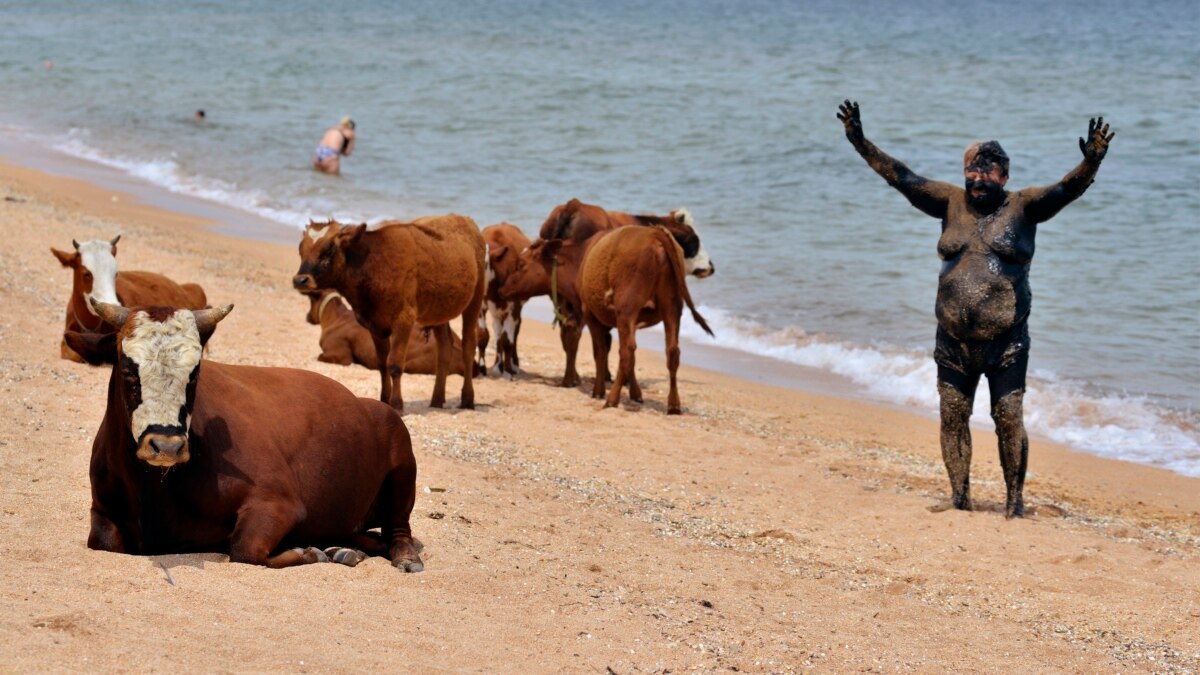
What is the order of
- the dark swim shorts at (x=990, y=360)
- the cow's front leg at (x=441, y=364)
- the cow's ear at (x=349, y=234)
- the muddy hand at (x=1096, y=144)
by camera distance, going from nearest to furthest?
the muddy hand at (x=1096, y=144) < the dark swim shorts at (x=990, y=360) < the cow's ear at (x=349, y=234) < the cow's front leg at (x=441, y=364)

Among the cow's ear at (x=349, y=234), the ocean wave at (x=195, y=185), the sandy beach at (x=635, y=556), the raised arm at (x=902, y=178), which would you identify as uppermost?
the raised arm at (x=902, y=178)

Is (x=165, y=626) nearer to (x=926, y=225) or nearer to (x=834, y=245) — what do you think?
(x=834, y=245)

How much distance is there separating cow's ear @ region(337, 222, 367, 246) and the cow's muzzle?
219 inches

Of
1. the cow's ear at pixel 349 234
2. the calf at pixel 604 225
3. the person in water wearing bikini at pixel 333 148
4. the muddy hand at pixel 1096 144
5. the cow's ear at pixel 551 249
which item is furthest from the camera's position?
the person in water wearing bikini at pixel 333 148

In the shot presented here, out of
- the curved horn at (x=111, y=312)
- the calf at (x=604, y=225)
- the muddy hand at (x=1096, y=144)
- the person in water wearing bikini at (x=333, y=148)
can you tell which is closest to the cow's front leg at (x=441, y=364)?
the calf at (x=604, y=225)

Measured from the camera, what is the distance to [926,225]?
25.3 metres

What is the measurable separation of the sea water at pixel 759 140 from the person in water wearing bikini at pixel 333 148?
0.47 meters

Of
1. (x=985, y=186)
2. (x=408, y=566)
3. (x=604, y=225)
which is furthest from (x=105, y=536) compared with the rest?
(x=604, y=225)

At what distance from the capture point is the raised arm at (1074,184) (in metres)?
9.56

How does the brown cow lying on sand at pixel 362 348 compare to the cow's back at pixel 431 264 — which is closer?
the cow's back at pixel 431 264

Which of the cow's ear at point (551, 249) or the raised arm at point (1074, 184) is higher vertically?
the raised arm at point (1074, 184)

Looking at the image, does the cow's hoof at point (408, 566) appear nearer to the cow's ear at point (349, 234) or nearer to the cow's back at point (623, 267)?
the cow's ear at point (349, 234)

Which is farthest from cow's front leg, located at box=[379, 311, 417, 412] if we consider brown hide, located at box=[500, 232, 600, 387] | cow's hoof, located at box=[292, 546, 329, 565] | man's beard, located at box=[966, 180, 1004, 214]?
cow's hoof, located at box=[292, 546, 329, 565]

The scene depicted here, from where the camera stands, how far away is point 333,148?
29.0 metres
